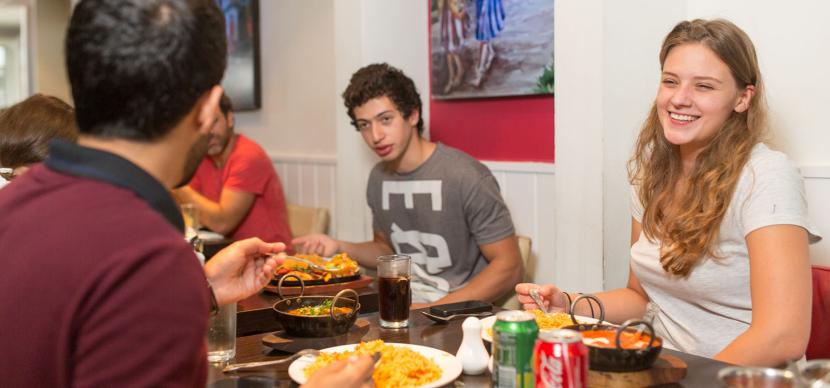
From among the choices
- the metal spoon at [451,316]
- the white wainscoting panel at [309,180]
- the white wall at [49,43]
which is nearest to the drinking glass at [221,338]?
the metal spoon at [451,316]

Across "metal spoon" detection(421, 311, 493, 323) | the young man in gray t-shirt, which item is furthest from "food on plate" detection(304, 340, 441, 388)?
the young man in gray t-shirt

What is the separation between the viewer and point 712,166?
6.40 feet

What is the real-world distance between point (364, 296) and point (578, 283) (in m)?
0.83

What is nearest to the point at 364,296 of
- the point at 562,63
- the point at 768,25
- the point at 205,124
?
the point at 562,63

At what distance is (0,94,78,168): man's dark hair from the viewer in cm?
200

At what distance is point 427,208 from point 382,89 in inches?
18.4

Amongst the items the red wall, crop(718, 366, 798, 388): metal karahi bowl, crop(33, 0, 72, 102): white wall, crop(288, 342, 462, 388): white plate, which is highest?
crop(33, 0, 72, 102): white wall

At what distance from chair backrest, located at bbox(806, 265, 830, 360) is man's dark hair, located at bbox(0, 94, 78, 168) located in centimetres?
180

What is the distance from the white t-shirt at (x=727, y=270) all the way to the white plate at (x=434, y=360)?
0.75m

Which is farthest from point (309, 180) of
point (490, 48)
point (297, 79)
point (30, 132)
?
point (30, 132)

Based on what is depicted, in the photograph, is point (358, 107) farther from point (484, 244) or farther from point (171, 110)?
point (171, 110)

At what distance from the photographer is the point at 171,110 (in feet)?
3.32

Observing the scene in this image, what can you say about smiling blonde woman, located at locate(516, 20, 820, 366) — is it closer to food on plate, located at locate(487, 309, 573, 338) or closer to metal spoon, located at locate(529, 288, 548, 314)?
metal spoon, located at locate(529, 288, 548, 314)

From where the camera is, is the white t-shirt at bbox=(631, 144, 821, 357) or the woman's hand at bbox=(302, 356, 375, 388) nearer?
the woman's hand at bbox=(302, 356, 375, 388)
